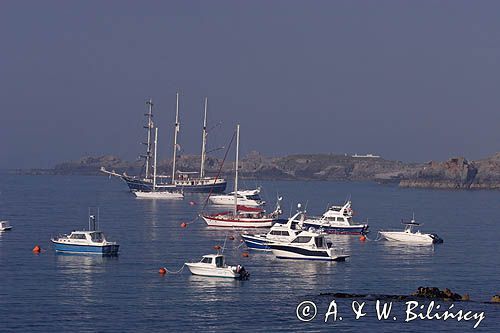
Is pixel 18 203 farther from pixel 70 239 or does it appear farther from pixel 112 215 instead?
pixel 70 239

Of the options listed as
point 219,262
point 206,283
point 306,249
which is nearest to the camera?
point 206,283

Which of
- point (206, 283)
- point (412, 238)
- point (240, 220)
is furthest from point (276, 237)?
point (240, 220)

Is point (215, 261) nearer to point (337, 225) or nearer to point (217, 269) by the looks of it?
point (217, 269)

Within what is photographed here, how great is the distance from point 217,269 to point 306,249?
11.7 meters

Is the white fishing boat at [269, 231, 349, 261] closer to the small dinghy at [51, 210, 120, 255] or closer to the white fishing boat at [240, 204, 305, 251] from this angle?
the white fishing boat at [240, 204, 305, 251]

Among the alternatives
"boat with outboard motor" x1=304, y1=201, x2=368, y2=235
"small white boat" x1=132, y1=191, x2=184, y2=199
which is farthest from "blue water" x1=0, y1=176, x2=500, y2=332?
"small white boat" x1=132, y1=191, x2=184, y2=199

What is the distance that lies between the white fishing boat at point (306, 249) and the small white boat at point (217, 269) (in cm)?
994

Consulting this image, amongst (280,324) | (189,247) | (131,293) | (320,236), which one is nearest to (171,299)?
(131,293)

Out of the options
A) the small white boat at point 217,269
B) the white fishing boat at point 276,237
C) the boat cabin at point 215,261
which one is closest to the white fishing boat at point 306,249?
the white fishing boat at point 276,237

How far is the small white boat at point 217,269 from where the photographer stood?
64.1 meters

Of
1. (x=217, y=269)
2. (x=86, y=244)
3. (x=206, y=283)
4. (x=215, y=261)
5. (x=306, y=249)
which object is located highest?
(x=306, y=249)

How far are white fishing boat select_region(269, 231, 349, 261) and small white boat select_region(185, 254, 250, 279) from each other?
9941mm

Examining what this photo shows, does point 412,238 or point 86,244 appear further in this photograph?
point 412,238

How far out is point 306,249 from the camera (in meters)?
74.5
